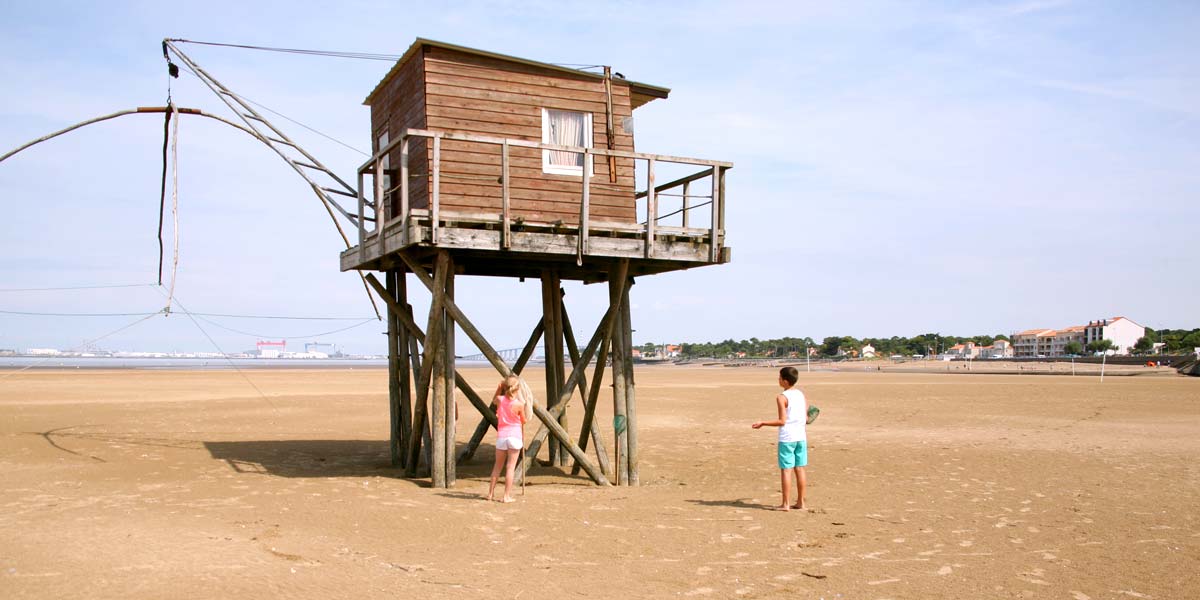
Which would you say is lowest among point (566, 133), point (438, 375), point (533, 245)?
point (438, 375)

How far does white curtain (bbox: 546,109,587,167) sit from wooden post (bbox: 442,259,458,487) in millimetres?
1983

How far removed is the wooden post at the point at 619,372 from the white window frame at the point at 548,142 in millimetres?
1393

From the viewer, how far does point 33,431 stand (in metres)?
17.5

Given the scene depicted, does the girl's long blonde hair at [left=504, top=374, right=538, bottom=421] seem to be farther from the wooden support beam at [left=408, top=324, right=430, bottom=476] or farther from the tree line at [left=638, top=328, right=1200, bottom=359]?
the tree line at [left=638, top=328, right=1200, bottom=359]

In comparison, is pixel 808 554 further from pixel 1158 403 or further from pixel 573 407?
pixel 1158 403

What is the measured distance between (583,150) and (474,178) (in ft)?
4.61

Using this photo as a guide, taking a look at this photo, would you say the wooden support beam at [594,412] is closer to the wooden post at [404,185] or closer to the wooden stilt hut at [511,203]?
the wooden stilt hut at [511,203]

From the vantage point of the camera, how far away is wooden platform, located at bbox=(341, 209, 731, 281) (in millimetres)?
10281

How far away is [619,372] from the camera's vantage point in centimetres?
1180

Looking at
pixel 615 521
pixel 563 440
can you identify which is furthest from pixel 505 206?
pixel 615 521

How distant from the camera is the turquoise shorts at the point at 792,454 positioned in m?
9.73

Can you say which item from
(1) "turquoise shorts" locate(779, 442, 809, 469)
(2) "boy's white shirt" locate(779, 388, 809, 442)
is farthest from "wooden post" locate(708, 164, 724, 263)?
(1) "turquoise shorts" locate(779, 442, 809, 469)

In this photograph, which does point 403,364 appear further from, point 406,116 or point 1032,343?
point 1032,343

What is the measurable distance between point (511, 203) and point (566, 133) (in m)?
1.30
